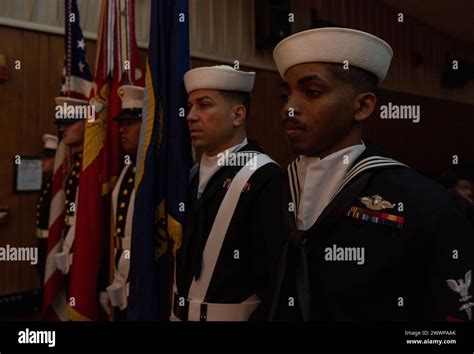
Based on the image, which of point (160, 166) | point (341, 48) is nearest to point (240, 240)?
point (160, 166)

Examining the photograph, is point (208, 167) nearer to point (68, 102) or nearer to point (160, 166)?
point (160, 166)

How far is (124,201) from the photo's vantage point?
130cm

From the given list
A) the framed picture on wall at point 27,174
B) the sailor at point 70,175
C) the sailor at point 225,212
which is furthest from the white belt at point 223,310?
the framed picture on wall at point 27,174

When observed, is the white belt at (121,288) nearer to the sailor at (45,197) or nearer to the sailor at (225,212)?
the sailor at (225,212)

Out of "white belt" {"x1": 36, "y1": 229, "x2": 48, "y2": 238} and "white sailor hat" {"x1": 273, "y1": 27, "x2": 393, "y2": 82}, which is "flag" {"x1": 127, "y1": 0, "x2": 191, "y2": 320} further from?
"white belt" {"x1": 36, "y1": 229, "x2": 48, "y2": 238}

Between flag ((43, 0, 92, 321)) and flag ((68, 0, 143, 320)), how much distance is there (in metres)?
0.15

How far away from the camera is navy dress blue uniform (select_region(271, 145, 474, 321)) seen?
68cm

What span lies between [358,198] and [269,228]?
216 millimetres

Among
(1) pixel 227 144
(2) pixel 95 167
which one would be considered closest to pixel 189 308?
(1) pixel 227 144

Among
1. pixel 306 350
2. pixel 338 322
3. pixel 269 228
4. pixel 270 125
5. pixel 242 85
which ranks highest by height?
pixel 242 85

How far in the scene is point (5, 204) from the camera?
1619mm

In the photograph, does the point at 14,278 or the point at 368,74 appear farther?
the point at 14,278

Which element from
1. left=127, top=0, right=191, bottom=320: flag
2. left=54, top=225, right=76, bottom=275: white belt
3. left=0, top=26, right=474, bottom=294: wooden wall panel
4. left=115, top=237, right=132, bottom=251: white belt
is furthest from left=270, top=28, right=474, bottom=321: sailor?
left=54, top=225, right=76, bottom=275: white belt

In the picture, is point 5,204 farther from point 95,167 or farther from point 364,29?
point 364,29
